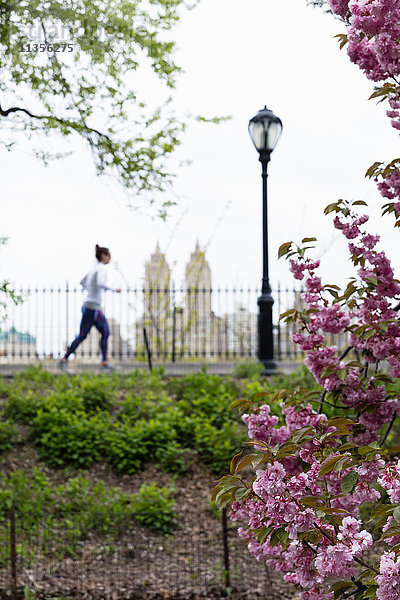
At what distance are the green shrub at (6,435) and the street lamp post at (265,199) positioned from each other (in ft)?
12.4

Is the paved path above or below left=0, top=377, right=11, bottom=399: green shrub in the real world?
above

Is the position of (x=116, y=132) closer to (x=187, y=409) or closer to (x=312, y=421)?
(x=187, y=409)

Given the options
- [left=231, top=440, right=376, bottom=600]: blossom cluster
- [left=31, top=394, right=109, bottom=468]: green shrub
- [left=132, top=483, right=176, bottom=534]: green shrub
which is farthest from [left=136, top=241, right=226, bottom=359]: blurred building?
[left=231, top=440, right=376, bottom=600]: blossom cluster

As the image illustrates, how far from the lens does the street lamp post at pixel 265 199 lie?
9.46 m

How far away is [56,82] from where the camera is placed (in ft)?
27.2

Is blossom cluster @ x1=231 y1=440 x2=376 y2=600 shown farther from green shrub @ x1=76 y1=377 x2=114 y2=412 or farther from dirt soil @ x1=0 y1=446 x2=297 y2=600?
green shrub @ x1=76 y1=377 x2=114 y2=412

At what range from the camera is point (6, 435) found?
762 cm

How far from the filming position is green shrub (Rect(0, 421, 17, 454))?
24.6 feet

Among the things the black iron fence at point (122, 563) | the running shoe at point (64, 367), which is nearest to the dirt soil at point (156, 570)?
the black iron fence at point (122, 563)

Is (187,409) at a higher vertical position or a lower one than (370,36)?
→ lower

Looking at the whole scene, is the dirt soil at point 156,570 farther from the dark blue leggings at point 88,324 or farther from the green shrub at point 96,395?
the dark blue leggings at point 88,324

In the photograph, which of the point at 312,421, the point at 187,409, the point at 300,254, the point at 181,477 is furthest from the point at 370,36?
the point at 187,409

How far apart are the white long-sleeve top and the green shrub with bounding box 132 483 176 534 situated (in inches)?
165

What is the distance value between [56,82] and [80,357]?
22.3 ft
